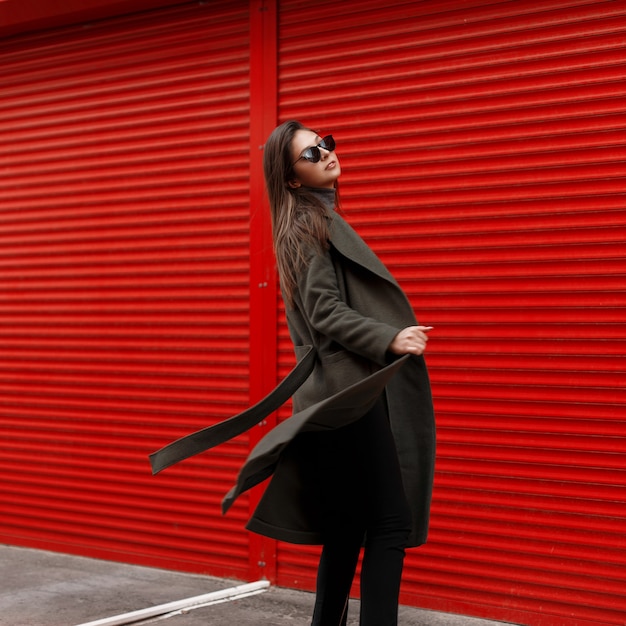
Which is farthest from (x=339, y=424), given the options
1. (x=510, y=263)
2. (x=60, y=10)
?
(x=60, y=10)

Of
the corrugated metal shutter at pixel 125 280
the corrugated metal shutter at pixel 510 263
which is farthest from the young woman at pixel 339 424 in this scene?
the corrugated metal shutter at pixel 125 280

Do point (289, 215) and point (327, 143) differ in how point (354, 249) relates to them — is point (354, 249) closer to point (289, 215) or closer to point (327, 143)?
point (289, 215)

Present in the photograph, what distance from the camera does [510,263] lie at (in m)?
4.29

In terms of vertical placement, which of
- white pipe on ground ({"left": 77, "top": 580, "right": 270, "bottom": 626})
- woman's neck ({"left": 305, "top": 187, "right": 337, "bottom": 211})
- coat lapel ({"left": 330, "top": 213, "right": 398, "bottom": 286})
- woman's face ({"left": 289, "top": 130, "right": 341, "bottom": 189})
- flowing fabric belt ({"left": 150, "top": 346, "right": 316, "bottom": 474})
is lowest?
white pipe on ground ({"left": 77, "top": 580, "right": 270, "bottom": 626})

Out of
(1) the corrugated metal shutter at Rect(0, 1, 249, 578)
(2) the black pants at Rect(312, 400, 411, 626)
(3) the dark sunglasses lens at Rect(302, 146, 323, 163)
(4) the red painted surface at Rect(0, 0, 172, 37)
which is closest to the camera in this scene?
(2) the black pants at Rect(312, 400, 411, 626)

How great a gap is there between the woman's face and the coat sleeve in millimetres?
295

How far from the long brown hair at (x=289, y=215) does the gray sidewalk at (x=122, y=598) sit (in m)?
1.78

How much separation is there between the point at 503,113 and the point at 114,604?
9.54ft

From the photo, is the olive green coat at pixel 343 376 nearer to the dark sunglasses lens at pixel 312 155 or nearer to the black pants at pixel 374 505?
the black pants at pixel 374 505

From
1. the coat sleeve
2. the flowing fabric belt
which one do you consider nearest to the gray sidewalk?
the flowing fabric belt

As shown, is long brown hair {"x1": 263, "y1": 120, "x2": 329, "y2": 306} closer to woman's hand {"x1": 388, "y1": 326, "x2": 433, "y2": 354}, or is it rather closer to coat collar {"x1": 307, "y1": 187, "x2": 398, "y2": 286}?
coat collar {"x1": 307, "y1": 187, "x2": 398, "y2": 286}

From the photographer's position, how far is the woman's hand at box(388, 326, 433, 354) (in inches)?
116

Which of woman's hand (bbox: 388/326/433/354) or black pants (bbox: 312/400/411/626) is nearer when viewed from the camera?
woman's hand (bbox: 388/326/433/354)

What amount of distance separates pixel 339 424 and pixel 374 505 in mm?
293
